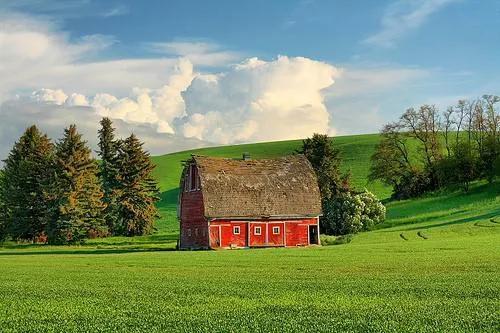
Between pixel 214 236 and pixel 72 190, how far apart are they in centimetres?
1960

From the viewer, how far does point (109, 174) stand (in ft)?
260

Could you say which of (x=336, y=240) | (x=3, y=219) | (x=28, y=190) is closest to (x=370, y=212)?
(x=336, y=240)

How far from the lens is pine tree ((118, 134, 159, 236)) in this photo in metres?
78.2

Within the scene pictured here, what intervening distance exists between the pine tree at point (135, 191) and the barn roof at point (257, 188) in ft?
64.7

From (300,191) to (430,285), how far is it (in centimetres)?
4130

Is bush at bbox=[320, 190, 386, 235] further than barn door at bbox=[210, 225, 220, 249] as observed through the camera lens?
Yes

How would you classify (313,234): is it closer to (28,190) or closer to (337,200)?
(337,200)

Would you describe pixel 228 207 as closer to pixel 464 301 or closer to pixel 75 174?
pixel 75 174

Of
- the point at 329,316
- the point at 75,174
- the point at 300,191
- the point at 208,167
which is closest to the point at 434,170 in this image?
the point at 300,191

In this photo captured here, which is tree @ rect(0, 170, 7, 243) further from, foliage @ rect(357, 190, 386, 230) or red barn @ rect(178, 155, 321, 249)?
foliage @ rect(357, 190, 386, 230)

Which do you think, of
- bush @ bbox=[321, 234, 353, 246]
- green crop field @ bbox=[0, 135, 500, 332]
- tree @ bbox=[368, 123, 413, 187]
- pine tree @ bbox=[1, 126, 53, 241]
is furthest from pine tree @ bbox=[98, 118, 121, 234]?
green crop field @ bbox=[0, 135, 500, 332]

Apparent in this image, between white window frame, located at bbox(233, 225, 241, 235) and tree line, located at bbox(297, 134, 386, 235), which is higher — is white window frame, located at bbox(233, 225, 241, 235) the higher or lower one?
the lower one

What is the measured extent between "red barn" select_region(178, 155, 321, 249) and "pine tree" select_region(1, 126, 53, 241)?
17.0 meters

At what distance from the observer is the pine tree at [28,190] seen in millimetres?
70438
